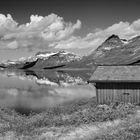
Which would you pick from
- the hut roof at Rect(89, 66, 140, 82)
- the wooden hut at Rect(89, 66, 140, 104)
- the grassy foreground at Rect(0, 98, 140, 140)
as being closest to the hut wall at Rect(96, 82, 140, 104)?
the wooden hut at Rect(89, 66, 140, 104)

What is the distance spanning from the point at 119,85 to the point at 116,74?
1675mm

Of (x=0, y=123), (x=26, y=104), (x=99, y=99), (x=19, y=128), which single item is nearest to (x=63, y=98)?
(x=26, y=104)

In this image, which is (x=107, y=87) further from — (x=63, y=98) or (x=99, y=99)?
(x=63, y=98)

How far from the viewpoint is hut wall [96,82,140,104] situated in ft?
98.5

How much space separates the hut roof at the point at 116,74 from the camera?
30.3 m

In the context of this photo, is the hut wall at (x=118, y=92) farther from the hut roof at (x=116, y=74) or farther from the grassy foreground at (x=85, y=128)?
the grassy foreground at (x=85, y=128)

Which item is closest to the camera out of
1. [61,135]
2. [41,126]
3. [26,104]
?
[61,135]

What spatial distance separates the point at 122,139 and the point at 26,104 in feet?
96.1

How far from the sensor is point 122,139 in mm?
16547

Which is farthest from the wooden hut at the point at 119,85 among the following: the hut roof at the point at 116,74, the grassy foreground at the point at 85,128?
the grassy foreground at the point at 85,128

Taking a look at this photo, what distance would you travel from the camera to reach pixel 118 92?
30469 millimetres

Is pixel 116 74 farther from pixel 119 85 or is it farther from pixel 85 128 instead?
pixel 85 128

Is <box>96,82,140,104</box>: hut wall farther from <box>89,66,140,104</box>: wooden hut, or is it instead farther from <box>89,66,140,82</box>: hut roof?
<box>89,66,140,82</box>: hut roof

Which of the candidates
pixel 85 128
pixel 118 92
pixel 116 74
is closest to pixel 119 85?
pixel 118 92
